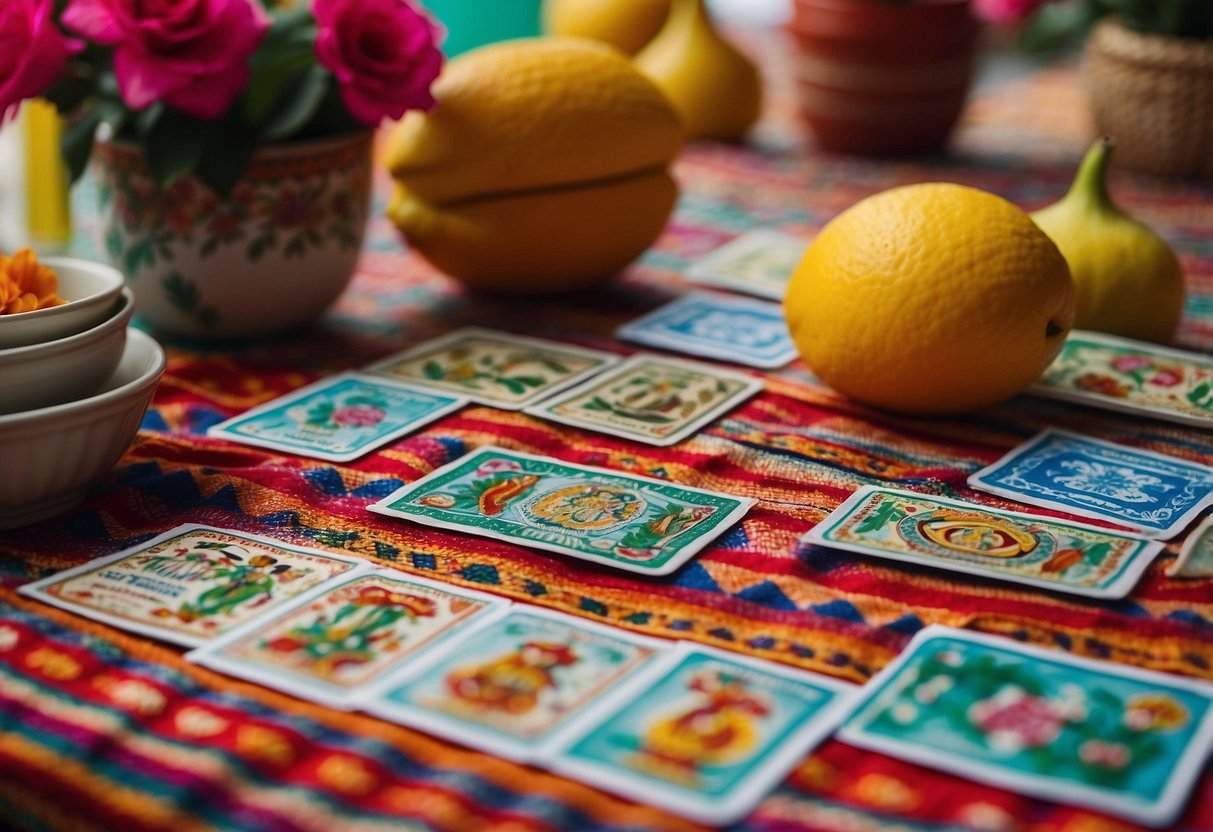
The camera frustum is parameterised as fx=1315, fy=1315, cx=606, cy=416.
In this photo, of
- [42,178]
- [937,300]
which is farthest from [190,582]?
[42,178]

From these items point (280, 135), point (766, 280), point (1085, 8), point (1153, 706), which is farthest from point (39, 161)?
point (1153, 706)

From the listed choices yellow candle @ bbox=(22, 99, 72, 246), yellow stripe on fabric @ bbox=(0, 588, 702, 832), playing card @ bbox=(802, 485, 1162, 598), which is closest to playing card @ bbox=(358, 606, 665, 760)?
yellow stripe on fabric @ bbox=(0, 588, 702, 832)

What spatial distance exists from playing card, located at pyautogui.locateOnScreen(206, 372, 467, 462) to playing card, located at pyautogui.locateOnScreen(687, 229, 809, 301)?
0.30 meters

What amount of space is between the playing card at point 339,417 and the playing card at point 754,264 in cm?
30

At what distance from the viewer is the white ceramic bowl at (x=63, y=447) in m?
0.63

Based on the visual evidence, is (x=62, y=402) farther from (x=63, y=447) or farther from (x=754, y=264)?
(x=754, y=264)

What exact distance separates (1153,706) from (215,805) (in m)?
0.37

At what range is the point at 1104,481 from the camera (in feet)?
2.41

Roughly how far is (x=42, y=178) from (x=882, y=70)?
104cm

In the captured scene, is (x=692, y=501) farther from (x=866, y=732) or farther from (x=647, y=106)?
(x=647, y=106)

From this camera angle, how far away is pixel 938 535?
26.1 inches

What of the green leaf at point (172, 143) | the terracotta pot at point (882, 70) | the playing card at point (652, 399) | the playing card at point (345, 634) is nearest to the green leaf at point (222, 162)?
the green leaf at point (172, 143)

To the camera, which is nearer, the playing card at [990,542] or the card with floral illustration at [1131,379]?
the playing card at [990,542]

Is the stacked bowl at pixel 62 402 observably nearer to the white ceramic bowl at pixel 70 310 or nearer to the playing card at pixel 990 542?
the white ceramic bowl at pixel 70 310
